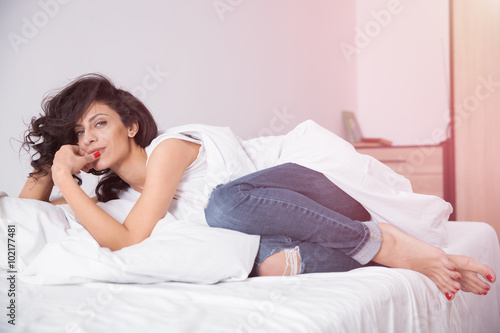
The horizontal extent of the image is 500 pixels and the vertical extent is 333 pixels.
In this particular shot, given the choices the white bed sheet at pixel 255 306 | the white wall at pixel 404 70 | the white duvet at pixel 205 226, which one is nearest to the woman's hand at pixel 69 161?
the white duvet at pixel 205 226

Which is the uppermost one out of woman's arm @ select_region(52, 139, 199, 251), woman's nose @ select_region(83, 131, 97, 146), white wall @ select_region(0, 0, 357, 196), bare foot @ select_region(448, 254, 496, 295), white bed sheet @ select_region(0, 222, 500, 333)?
white wall @ select_region(0, 0, 357, 196)

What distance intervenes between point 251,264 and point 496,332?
90 cm

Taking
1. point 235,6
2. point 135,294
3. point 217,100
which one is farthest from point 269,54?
point 135,294

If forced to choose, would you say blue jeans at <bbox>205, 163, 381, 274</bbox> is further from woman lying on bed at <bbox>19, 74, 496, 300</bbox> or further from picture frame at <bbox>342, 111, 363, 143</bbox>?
picture frame at <bbox>342, 111, 363, 143</bbox>

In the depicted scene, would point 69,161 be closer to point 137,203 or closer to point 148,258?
point 137,203

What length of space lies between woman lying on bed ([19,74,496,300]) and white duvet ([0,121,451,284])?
51 mm

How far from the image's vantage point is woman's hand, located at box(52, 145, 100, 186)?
1.25 meters

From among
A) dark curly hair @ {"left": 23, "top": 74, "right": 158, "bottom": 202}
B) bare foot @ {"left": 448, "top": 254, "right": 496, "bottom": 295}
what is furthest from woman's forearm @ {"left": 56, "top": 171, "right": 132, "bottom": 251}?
bare foot @ {"left": 448, "top": 254, "right": 496, "bottom": 295}

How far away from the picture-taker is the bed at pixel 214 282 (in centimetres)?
72

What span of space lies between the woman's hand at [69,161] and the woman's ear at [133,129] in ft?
0.45

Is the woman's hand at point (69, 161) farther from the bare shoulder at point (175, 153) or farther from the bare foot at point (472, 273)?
the bare foot at point (472, 273)

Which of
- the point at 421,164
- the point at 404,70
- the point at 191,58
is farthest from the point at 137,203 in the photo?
the point at 404,70

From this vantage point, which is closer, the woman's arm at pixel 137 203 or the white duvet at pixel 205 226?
the white duvet at pixel 205 226

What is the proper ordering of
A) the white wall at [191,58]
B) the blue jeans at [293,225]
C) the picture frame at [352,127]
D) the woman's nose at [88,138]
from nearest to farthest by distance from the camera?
the blue jeans at [293,225] → the woman's nose at [88,138] → the white wall at [191,58] → the picture frame at [352,127]
